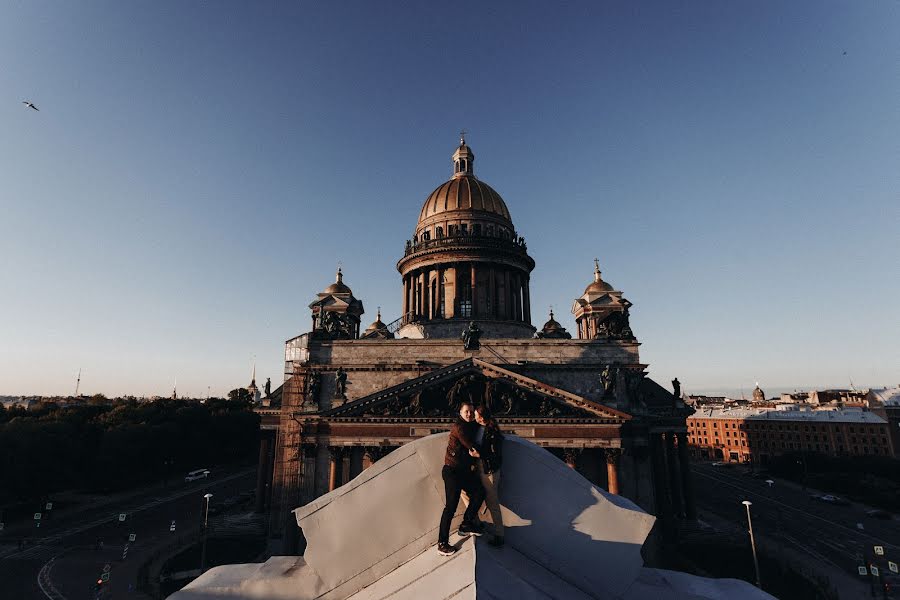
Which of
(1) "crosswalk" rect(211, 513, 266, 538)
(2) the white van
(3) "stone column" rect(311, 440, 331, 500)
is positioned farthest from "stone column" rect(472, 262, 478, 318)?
(2) the white van

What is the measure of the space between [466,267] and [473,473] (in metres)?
44.7

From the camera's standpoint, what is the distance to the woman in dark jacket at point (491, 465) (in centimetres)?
509

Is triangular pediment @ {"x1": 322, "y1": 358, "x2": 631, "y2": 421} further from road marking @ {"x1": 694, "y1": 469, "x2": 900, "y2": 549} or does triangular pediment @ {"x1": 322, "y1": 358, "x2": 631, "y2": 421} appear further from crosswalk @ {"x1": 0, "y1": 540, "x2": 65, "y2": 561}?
road marking @ {"x1": 694, "y1": 469, "x2": 900, "y2": 549}

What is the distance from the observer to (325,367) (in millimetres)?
36781

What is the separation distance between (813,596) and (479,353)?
24874mm

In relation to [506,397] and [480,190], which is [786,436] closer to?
[480,190]

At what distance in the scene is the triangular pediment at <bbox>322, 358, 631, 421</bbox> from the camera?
31.2m

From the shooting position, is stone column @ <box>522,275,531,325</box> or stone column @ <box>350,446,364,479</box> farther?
stone column @ <box>522,275,531,325</box>

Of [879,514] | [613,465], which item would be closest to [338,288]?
[613,465]

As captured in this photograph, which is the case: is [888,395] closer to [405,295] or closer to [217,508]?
[405,295]

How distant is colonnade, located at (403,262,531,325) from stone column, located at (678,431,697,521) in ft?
60.0

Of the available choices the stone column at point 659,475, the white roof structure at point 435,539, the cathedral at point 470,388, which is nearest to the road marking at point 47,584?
the cathedral at point 470,388

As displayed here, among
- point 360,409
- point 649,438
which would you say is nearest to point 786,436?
point 649,438

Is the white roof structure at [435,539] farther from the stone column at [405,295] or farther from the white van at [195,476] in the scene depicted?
the white van at [195,476]
